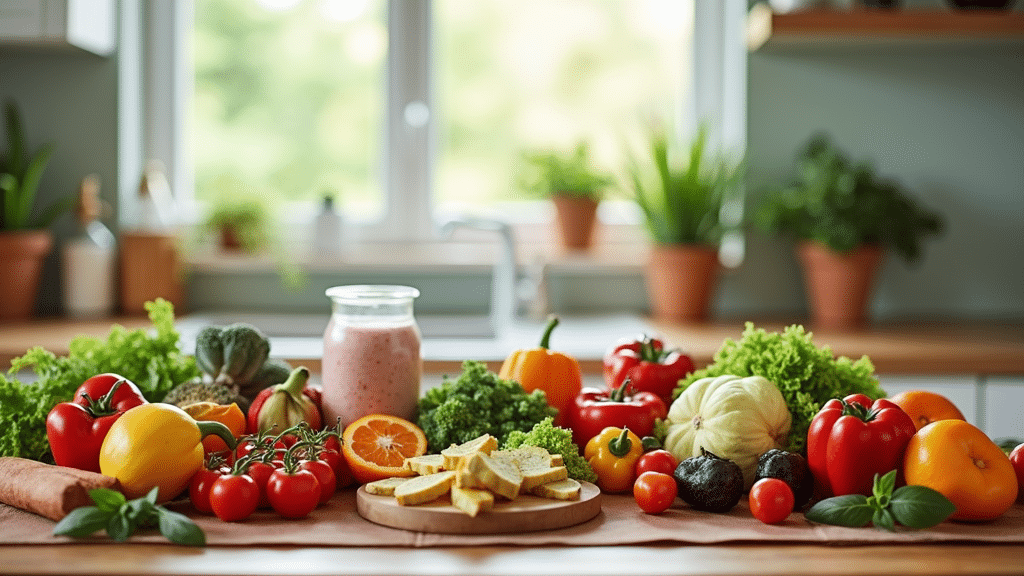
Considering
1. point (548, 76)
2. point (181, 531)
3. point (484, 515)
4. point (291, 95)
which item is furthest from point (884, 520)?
point (291, 95)

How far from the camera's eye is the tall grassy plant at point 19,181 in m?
3.12

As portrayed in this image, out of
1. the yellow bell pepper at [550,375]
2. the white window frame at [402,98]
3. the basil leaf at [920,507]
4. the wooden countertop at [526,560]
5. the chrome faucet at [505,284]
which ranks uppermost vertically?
the white window frame at [402,98]

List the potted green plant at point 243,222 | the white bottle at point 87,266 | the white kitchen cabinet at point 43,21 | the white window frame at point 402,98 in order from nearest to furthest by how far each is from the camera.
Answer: the white kitchen cabinet at point 43,21, the white bottle at point 87,266, the potted green plant at point 243,222, the white window frame at point 402,98

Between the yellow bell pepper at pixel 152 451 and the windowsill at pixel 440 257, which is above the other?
the windowsill at pixel 440 257

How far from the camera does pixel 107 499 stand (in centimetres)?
116

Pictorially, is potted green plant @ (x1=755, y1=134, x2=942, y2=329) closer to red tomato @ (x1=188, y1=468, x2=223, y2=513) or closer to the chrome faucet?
the chrome faucet

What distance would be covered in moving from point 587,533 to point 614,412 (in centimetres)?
31

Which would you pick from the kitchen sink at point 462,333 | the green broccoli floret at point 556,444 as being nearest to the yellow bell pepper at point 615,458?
the green broccoli floret at point 556,444

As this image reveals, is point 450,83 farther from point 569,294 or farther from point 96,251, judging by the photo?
point 96,251

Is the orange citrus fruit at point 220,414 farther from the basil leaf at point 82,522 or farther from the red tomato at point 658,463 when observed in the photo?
the red tomato at point 658,463

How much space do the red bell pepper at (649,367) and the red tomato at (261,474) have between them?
605 millimetres

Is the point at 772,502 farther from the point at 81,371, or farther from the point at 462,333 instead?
the point at 462,333

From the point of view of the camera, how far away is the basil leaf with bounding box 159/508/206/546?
44.3 inches

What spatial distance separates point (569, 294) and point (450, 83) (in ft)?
2.73
